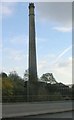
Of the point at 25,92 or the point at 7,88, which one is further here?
the point at 25,92

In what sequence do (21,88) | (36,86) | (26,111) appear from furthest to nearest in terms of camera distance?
1. (36,86)
2. (21,88)
3. (26,111)

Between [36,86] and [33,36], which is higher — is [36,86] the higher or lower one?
the lower one

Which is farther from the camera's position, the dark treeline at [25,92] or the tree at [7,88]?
the tree at [7,88]

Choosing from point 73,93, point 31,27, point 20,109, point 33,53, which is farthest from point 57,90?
point 20,109

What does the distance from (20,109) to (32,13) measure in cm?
3609

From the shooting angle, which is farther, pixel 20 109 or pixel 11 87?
pixel 11 87

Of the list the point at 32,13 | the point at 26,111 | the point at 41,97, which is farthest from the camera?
the point at 32,13

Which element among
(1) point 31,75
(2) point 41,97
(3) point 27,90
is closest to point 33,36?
(1) point 31,75


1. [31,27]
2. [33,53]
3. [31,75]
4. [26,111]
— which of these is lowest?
[26,111]

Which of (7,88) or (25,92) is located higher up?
(7,88)

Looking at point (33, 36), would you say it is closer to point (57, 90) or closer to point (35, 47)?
point (35, 47)

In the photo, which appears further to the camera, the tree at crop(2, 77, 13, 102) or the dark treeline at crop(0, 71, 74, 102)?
the tree at crop(2, 77, 13, 102)

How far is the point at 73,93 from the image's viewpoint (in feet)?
179

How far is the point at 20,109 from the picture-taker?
74.3 ft
